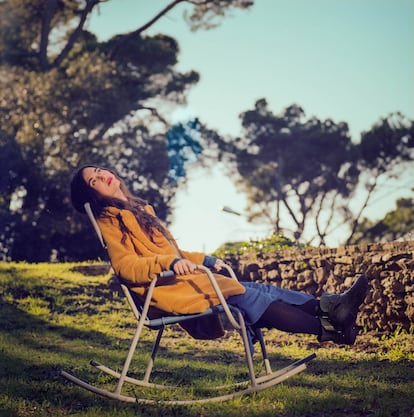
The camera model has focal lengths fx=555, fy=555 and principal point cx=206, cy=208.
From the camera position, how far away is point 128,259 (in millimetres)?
2586

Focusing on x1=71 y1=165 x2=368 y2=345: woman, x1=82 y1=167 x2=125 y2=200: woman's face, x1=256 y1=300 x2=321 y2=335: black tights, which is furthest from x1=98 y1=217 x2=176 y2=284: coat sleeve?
x1=256 y1=300 x2=321 y2=335: black tights

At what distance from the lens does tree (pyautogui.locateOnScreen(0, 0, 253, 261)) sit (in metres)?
11.0

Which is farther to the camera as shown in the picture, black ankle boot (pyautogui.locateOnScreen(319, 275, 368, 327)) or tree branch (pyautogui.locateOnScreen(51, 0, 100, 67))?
tree branch (pyautogui.locateOnScreen(51, 0, 100, 67))

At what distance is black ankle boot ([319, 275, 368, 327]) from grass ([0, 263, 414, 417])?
0.36 metres

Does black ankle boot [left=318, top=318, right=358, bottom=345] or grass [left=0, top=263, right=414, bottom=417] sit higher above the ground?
black ankle boot [left=318, top=318, right=358, bottom=345]

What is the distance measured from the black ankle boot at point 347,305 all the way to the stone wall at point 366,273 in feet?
6.36

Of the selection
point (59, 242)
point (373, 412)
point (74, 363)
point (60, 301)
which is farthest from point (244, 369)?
point (59, 242)

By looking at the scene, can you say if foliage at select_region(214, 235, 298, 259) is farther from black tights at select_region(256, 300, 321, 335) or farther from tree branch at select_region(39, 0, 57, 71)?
tree branch at select_region(39, 0, 57, 71)

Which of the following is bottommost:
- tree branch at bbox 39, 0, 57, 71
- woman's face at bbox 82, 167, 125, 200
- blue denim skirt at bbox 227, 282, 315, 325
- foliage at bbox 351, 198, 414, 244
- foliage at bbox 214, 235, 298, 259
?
blue denim skirt at bbox 227, 282, 315, 325

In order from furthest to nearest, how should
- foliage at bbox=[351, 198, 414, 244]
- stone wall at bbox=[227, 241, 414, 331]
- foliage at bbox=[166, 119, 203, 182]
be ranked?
foliage at bbox=[351, 198, 414, 244]
foliage at bbox=[166, 119, 203, 182]
stone wall at bbox=[227, 241, 414, 331]

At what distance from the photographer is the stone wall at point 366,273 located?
14.1ft

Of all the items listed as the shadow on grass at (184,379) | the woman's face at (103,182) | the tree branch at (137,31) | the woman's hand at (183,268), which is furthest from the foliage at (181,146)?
the woman's hand at (183,268)

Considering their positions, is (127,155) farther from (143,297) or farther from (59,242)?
(143,297)

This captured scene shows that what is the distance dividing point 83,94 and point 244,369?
30.4 ft
